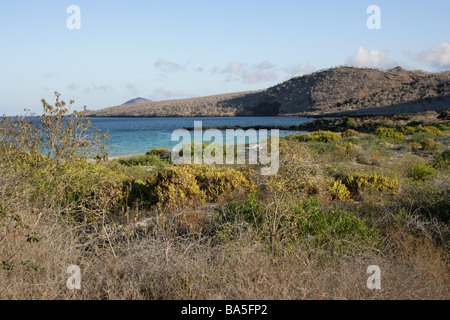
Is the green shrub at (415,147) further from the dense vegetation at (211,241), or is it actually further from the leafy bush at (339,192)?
the leafy bush at (339,192)

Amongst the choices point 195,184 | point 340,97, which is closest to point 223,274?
point 195,184

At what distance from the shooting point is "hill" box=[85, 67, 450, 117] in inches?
2189

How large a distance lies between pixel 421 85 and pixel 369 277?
67442 mm

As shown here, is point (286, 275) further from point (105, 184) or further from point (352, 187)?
point (352, 187)

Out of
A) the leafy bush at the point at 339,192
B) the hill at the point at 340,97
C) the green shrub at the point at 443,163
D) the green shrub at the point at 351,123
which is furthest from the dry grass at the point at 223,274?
the hill at the point at 340,97

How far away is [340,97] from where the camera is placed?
76.2 meters

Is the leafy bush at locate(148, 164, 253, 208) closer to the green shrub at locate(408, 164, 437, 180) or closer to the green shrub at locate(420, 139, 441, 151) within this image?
the green shrub at locate(408, 164, 437, 180)

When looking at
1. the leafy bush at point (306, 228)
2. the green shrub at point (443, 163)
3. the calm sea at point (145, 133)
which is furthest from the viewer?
the calm sea at point (145, 133)

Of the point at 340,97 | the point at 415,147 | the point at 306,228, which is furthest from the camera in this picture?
the point at 340,97

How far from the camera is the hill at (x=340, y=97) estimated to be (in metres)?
55.6

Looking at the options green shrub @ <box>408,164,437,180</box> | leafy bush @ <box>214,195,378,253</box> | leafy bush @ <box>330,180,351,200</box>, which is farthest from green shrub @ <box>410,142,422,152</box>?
leafy bush @ <box>214,195,378,253</box>

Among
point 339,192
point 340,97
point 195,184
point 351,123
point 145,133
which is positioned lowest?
point 339,192

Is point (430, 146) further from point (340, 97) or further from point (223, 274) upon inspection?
point (340, 97)
